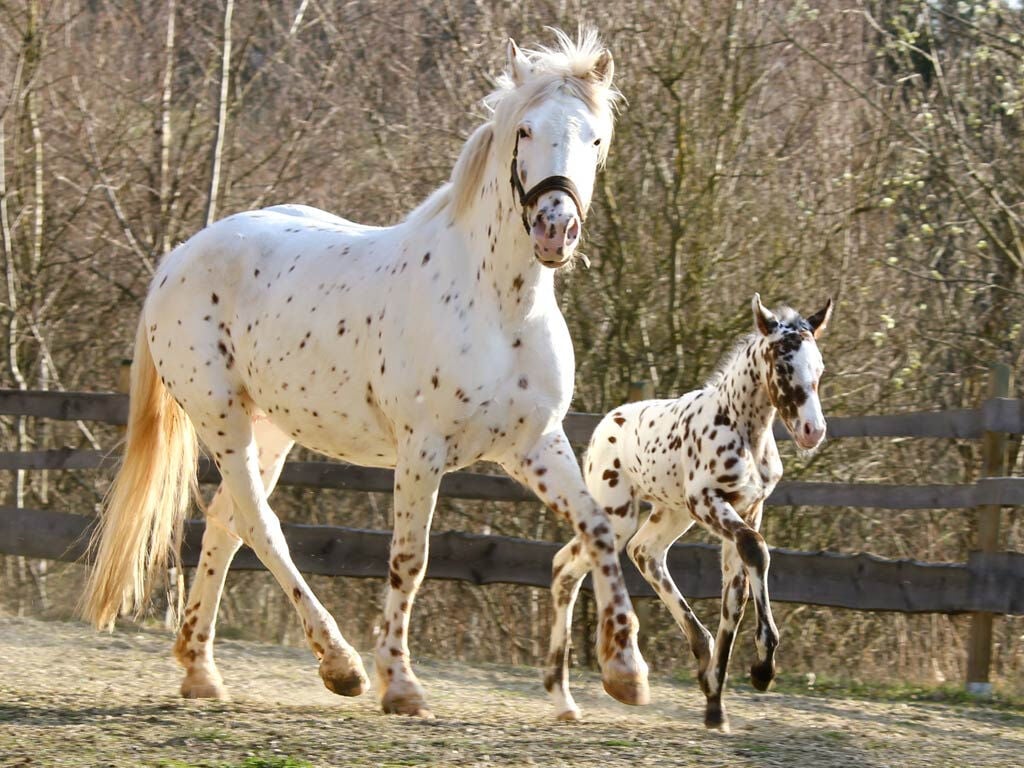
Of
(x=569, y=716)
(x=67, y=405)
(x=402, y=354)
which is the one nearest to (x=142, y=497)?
(x=402, y=354)

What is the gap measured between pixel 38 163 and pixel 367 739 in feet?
25.9

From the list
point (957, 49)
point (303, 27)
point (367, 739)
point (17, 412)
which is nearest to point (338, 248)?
point (367, 739)

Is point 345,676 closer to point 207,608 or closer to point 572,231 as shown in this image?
point 207,608

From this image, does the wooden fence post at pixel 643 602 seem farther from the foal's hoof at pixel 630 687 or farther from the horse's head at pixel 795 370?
the foal's hoof at pixel 630 687

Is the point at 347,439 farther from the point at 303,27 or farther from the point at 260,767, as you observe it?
the point at 303,27

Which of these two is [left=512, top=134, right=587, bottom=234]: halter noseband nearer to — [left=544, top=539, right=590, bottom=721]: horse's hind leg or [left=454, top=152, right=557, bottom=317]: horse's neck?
[left=454, top=152, right=557, bottom=317]: horse's neck

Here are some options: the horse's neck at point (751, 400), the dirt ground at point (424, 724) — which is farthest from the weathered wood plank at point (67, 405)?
the horse's neck at point (751, 400)

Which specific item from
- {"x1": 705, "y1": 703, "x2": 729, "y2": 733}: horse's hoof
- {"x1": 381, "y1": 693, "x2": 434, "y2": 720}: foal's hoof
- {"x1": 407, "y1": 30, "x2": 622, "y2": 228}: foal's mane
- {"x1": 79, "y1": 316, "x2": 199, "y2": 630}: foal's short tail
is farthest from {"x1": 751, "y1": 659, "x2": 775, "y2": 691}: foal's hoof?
{"x1": 79, "y1": 316, "x2": 199, "y2": 630}: foal's short tail

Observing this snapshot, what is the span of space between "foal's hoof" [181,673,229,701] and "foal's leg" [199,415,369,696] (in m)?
0.49

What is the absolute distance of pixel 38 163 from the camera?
10.3 m

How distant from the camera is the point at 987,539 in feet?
21.4

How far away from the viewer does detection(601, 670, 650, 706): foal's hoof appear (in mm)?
3918

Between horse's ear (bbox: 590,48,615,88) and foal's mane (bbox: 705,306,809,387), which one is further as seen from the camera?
foal's mane (bbox: 705,306,809,387)

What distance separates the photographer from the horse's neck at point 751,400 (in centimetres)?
500
